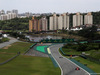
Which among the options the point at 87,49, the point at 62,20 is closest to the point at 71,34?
the point at 62,20

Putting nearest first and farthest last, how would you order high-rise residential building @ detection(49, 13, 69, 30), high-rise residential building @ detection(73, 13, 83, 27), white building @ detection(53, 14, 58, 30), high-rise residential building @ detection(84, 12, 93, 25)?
high-rise residential building @ detection(49, 13, 69, 30)
white building @ detection(53, 14, 58, 30)
high-rise residential building @ detection(84, 12, 93, 25)
high-rise residential building @ detection(73, 13, 83, 27)

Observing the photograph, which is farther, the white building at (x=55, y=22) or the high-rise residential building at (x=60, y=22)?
the white building at (x=55, y=22)

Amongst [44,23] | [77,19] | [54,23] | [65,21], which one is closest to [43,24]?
[44,23]

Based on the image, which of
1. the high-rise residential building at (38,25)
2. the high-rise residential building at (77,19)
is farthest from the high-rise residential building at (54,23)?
the high-rise residential building at (77,19)

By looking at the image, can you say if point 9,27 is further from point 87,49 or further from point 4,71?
point 4,71

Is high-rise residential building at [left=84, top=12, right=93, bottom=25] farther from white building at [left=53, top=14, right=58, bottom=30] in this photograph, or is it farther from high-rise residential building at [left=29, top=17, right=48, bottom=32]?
high-rise residential building at [left=29, top=17, right=48, bottom=32]

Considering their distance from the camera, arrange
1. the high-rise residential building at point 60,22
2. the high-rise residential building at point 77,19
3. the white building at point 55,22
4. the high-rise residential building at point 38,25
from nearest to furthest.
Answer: the high-rise residential building at point 60,22, the white building at point 55,22, the high-rise residential building at point 77,19, the high-rise residential building at point 38,25

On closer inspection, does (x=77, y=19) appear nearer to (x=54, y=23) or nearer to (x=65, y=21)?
(x=65, y=21)

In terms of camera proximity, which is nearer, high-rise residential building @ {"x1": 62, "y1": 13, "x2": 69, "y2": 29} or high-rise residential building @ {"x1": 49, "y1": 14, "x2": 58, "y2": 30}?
high-rise residential building @ {"x1": 62, "y1": 13, "x2": 69, "y2": 29}

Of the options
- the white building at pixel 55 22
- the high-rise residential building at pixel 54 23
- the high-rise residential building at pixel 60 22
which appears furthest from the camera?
the high-rise residential building at pixel 54 23

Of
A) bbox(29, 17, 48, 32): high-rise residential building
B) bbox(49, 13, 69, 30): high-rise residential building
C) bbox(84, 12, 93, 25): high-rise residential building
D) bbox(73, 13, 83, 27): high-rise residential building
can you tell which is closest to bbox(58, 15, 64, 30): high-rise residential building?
bbox(49, 13, 69, 30): high-rise residential building

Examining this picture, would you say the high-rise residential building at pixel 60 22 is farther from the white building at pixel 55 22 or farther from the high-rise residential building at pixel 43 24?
the high-rise residential building at pixel 43 24
